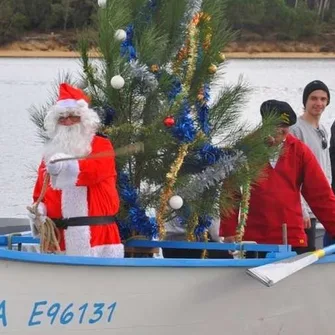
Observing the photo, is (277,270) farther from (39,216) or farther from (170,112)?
(39,216)

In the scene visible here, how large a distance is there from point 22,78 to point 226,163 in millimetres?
26835

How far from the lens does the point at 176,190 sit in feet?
17.4

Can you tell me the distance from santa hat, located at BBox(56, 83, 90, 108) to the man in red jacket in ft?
3.64

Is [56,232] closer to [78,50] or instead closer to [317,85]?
[78,50]

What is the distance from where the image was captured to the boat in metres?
4.54

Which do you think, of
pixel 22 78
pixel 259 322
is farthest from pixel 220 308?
pixel 22 78

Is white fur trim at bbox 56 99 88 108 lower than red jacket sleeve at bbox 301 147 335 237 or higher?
higher

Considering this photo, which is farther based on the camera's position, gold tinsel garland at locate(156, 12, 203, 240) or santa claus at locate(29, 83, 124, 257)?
gold tinsel garland at locate(156, 12, 203, 240)

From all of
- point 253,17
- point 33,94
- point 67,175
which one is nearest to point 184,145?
point 67,175

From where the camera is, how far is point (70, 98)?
15.7 feet

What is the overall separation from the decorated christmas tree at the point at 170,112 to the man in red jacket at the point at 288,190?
0.14 metres

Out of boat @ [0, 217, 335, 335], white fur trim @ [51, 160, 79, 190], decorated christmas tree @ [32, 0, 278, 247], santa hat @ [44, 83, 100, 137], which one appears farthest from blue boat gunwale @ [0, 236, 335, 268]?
santa hat @ [44, 83, 100, 137]

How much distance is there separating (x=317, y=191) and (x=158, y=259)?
1.17 m

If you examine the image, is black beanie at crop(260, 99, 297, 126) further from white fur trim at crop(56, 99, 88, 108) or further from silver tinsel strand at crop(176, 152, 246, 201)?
white fur trim at crop(56, 99, 88, 108)
